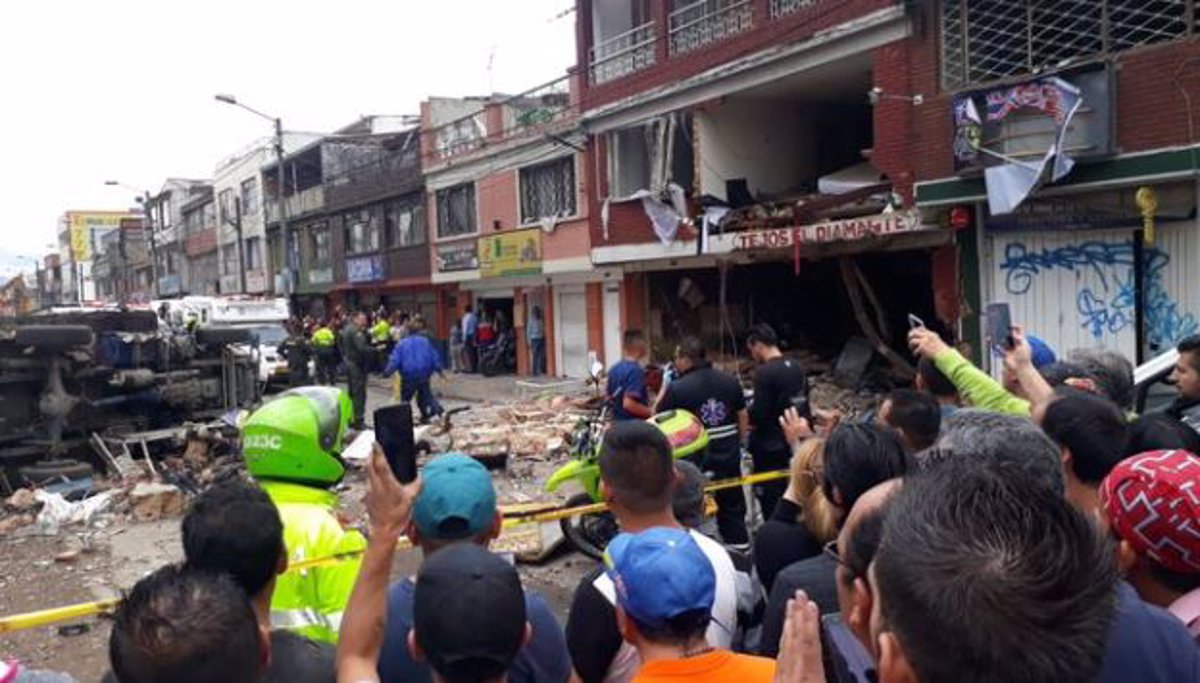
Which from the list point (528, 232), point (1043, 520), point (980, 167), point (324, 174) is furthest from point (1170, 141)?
point (324, 174)

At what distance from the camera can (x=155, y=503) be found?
9734 millimetres

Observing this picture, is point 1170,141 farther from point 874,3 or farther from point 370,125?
point 370,125

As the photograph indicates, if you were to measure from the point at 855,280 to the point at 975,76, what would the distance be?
388 centimetres

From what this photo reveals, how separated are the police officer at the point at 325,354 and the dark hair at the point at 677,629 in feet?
59.4

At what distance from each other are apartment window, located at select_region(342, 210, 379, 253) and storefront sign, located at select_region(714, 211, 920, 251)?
63.9 feet

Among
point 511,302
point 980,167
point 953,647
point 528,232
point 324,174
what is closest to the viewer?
point 953,647

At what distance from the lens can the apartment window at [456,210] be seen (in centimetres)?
2653

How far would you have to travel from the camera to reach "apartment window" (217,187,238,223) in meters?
48.5

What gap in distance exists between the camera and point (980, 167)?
37.9 ft

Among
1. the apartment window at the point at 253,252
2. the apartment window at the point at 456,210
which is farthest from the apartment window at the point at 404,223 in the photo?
the apartment window at the point at 253,252

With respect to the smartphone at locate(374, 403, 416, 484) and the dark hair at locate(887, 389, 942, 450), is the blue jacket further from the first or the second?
the smartphone at locate(374, 403, 416, 484)

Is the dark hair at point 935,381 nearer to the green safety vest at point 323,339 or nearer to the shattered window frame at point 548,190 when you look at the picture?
the green safety vest at point 323,339

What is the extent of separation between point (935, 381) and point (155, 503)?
313 inches

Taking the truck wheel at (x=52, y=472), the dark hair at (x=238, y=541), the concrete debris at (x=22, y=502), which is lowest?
the concrete debris at (x=22, y=502)
